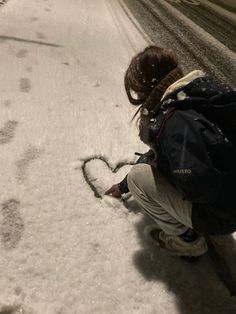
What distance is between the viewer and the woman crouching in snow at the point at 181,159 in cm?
121

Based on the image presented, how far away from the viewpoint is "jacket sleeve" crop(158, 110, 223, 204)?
3.90 feet

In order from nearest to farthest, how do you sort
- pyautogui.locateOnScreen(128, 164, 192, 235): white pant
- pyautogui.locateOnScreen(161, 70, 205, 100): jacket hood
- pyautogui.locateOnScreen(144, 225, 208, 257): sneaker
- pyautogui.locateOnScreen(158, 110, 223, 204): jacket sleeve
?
1. pyautogui.locateOnScreen(158, 110, 223, 204): jacket sleeve
2. pyautogui.locateOnScreen(161, 70, 205, 100): jacket hood
3. pyautogui.locateOnScreen(128, 164, 192, 235): white pant
4. pyautogui.locateOnScreen(144, 225, 208, 257): sneaker

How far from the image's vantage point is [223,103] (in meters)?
1.24

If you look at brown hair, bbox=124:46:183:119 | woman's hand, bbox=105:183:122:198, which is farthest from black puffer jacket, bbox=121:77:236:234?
woman's hand, bbox=105:183:122:198

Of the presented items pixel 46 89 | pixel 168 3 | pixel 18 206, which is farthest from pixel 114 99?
pixel 168 3

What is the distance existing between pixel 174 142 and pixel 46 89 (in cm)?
163

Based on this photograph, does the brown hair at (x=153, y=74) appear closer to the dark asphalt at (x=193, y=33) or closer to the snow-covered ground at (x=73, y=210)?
the snow-covered ground at (x=73, y=210)

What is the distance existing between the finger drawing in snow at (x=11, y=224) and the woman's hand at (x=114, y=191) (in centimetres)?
43

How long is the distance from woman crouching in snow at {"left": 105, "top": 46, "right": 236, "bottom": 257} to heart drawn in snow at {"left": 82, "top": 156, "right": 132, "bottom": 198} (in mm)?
330

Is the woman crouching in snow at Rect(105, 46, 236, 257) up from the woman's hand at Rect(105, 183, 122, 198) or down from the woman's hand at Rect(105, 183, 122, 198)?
up

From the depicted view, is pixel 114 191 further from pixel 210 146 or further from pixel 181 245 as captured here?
pixel 210 146

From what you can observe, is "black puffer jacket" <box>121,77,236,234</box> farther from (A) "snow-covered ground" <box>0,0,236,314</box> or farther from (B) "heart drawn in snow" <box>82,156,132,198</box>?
(B) "heart drawn in snow" <box>82,156,132,198</box>

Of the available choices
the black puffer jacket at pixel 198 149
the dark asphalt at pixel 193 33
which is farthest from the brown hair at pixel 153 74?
the dark asphalt at pixel 193 33

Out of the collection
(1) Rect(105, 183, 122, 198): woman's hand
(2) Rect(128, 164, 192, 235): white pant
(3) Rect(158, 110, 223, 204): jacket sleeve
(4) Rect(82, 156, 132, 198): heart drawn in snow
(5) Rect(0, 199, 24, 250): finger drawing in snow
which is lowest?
(4) Rect(82, 156, 132, 198): heart drawn in snow
